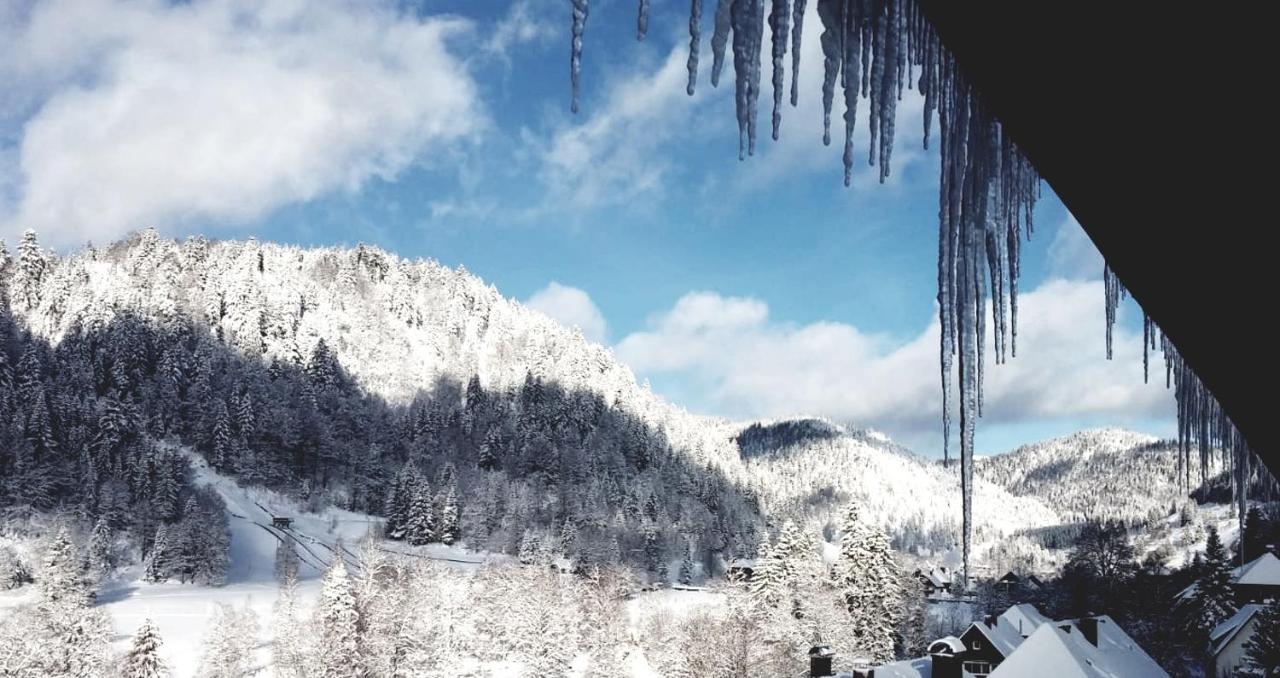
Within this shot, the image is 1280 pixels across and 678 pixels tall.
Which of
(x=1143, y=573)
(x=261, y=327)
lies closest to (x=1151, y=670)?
(x=1143, y=573)

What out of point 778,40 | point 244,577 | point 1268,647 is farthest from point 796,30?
point 244,577

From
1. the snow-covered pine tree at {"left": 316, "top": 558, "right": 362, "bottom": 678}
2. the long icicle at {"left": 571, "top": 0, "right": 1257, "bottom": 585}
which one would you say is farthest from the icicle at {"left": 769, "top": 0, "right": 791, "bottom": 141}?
the snow-covered pine tree at {"left": 316, "top": 558, "right": 362, "bottom": 678}

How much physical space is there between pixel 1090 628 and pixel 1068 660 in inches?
316

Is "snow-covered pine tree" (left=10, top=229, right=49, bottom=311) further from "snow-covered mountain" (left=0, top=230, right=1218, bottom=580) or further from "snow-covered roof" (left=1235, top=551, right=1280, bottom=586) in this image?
"snow-covered roof" (left=1235, top=551, right=1280, bottom=586)

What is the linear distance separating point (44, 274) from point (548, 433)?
93.1 metres

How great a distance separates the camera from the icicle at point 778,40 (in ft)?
4.34

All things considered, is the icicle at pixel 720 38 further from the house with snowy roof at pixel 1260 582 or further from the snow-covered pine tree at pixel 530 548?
the snow-covered pine tree at pixel 530 548

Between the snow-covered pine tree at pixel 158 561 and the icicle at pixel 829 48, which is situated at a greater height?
the icicle at pixel 829 48

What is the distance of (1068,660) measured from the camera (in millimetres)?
20375

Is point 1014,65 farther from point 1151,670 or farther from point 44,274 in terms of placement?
point 44,274

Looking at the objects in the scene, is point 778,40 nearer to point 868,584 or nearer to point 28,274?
point 868,584

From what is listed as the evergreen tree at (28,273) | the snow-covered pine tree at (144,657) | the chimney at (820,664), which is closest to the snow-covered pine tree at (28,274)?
the evergreen tree at (28,273)

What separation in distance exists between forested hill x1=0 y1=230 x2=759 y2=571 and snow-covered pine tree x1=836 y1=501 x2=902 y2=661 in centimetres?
4401

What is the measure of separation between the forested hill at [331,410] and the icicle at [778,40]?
281 feet
